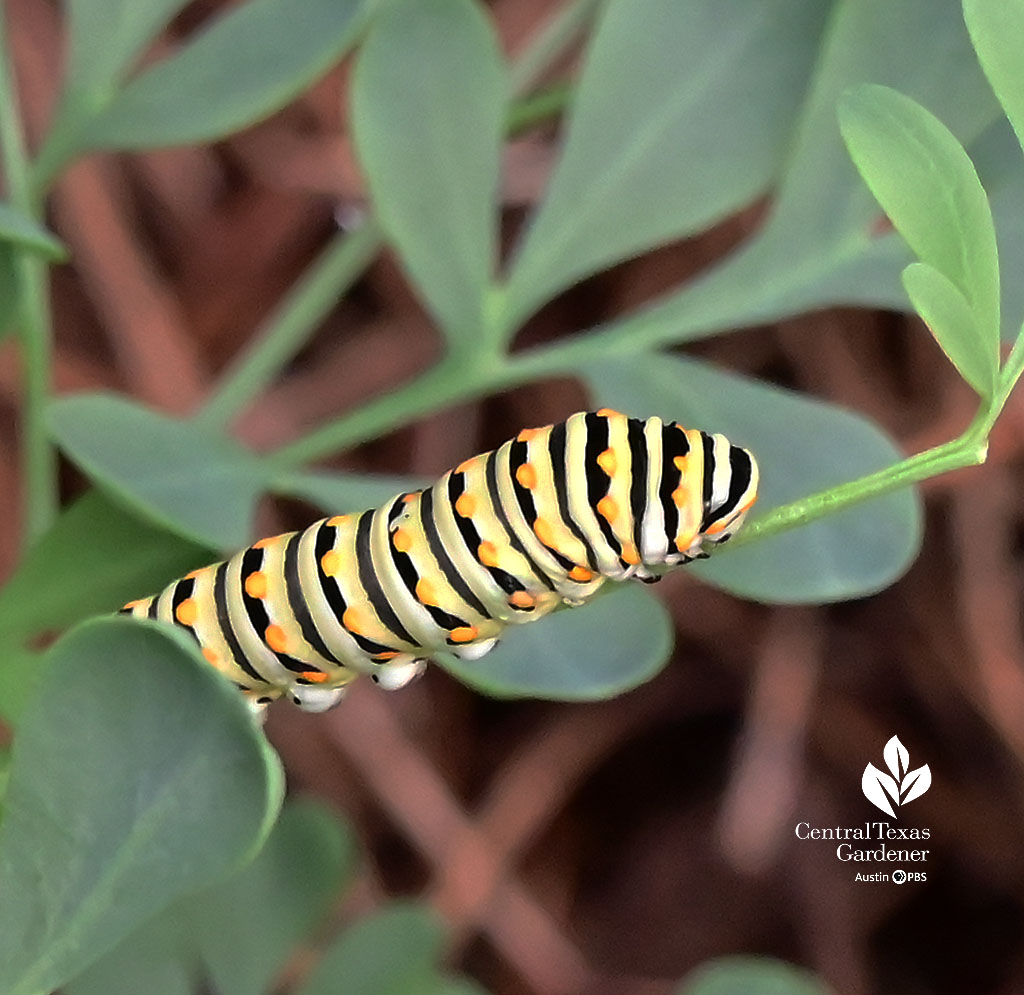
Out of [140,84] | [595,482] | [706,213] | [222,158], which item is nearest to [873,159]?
[595,482]

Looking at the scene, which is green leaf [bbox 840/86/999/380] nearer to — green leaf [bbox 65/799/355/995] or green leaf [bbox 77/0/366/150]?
green leaf [bbox 77/0/366/150]

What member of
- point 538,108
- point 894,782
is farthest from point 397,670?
point 894,782

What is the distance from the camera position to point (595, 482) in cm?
74

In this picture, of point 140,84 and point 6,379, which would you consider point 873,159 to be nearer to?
point 140,84

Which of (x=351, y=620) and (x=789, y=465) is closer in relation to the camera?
(x=351, y=620)

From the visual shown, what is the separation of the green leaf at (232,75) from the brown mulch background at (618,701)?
0.79 m

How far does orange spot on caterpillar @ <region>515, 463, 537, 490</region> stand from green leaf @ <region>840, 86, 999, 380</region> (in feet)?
0.94

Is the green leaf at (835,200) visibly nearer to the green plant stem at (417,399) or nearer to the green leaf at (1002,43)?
the green plant stem at (417,399)

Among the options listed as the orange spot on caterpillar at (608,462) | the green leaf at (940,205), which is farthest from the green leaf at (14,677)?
the green leaf at (940,205)

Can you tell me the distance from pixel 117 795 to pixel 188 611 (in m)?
0.31

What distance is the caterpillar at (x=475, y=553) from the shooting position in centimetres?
74

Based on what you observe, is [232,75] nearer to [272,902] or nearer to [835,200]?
[835,200]

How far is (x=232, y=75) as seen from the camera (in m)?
0.91

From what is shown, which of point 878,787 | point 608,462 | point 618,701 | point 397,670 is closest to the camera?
point 608,462
